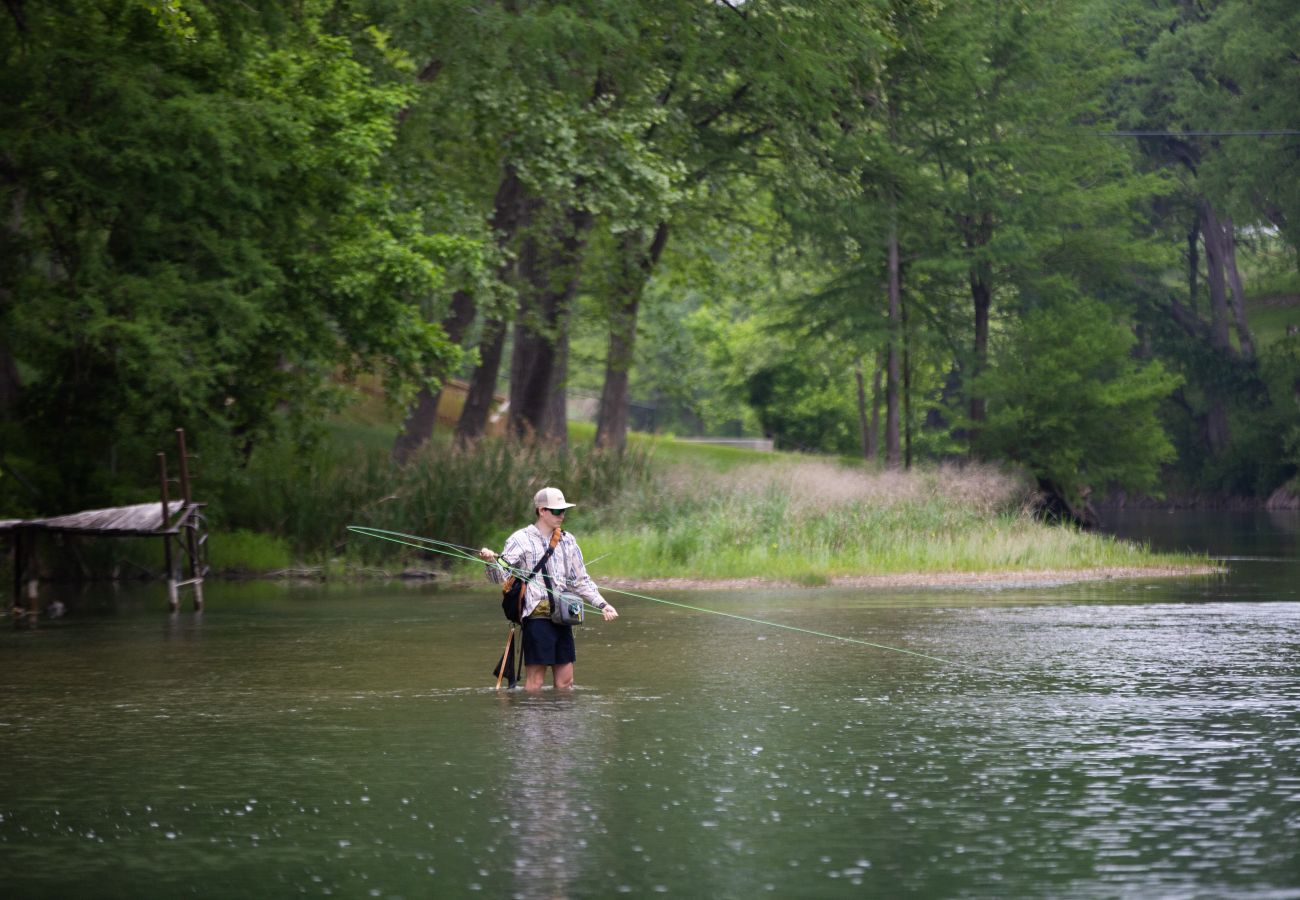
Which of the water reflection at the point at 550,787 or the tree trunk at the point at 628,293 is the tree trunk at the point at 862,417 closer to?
the tree trunk at the point at 628,293

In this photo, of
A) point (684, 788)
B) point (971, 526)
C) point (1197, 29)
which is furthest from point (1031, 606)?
point (1197, 29)

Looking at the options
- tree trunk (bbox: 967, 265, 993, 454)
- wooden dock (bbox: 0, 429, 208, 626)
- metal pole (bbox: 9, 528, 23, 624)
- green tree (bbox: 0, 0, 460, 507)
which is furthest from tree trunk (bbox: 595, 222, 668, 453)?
metal pole (bbox: 9, 528, 23, 624)

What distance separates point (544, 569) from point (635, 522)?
19737 mm

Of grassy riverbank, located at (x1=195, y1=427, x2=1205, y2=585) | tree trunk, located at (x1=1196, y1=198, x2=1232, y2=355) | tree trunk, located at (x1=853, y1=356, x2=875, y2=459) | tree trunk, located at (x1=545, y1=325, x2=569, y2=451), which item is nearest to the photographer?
grassy riverbank, located at (x1=195, y1=427, x2=1205, y2=585)

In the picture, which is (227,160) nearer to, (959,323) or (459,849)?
(459,849)

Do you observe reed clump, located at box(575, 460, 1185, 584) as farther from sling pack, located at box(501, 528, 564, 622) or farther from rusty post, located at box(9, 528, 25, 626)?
sling pack, located at box(501, 528, 564, 622)

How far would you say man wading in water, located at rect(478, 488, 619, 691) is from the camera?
1400 cm

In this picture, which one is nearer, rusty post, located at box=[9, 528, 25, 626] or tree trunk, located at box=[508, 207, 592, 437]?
rusty post, located at box=[9, 528, 25, 626]

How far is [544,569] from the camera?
46.1 ft

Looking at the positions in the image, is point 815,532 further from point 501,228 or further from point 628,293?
point 628,293

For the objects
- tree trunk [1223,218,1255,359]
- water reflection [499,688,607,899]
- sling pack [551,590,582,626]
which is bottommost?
water reflection [499,688,607,899]

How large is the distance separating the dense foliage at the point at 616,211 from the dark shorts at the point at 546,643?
32.1ft

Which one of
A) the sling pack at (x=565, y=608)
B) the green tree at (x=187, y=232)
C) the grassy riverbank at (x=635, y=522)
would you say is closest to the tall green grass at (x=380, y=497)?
the grassy riverbank at (x=635, y=522)

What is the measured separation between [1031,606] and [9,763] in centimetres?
1437
